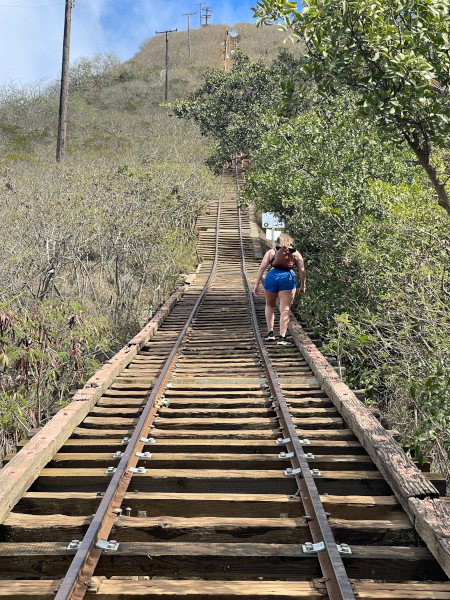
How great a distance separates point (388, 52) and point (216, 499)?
15.1ft

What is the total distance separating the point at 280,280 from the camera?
31.3 feet

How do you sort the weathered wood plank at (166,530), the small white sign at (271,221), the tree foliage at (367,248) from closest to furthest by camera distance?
the weathered wood plank at (166,530) → the tree foliage at (367,248) → the small white sign at (271,221)

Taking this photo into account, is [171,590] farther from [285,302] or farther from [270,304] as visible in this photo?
[270,304]

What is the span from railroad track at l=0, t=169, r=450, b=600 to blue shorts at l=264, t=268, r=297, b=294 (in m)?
1.97

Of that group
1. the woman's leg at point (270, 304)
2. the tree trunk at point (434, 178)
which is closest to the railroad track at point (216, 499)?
the woman's leg at point (270, 304)

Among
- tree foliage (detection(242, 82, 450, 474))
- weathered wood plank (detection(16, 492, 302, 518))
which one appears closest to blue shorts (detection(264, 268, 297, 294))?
tree foliage (detection(242, 82, 450, 474))

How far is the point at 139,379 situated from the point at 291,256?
10.4 feet

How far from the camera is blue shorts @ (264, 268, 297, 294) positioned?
9508 millimetres

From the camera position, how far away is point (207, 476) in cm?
451

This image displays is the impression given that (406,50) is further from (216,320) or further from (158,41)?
(158,41)

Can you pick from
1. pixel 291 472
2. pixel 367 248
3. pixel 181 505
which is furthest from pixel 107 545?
pixel 367 248

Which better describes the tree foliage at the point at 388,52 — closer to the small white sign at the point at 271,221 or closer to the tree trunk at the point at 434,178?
the tree trunk at the point at 434,178

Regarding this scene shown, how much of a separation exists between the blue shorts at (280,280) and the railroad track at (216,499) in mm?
1970

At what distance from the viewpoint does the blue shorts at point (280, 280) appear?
951 centimetres
